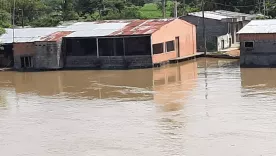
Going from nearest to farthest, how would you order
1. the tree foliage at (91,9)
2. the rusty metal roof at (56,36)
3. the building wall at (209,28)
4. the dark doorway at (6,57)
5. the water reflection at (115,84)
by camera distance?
the water reflection at (115,84), the rusty metal roof at (56,36), the dark doorway at (6,57), the building wall at (209,28), the tree foliage at (91,9)

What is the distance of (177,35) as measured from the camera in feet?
109

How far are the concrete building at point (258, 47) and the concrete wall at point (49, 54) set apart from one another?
10.3m

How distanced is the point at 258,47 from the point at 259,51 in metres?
0.22

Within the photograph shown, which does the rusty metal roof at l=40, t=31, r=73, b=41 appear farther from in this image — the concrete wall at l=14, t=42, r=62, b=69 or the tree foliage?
the tree foliage

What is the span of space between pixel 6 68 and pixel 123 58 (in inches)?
294

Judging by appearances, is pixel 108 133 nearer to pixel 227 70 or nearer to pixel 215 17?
pixel 227 70

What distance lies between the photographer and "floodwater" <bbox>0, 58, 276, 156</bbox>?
13727 millimetres

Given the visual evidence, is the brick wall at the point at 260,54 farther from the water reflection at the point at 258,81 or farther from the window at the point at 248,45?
the water reflection at the point at 258,81

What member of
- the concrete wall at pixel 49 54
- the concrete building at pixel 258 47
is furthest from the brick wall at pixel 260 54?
the concrete wall at pixel 49 54

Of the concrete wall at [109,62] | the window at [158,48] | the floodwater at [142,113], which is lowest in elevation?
the floodwater at [142,113]

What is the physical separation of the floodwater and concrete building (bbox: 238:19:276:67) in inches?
34.9

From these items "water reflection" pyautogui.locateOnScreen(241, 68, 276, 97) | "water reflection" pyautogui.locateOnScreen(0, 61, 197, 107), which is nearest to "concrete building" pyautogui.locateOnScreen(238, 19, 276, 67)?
"water reflection" pyautogui.locateOnScreen(241, 68, 276, 97)

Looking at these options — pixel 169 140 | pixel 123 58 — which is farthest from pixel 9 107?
pixel 123 58

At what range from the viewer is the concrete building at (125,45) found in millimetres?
30422
